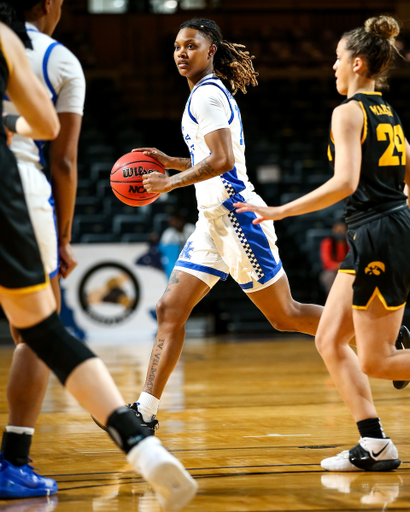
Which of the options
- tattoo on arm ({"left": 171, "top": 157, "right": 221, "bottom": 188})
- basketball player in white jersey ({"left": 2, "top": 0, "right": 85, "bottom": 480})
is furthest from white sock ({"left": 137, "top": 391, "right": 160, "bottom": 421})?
tattoo on arm ({"left": 171, "top": 157, "right": 221, "bottom": 188})

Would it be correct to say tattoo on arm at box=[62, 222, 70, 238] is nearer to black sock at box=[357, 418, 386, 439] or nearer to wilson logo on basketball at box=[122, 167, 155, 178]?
wilson logo on basketball at box=[122, 167, 155, 178]

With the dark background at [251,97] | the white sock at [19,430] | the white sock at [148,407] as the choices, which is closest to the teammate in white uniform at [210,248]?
the white sock at [148,407]

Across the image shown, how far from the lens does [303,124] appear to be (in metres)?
15.6

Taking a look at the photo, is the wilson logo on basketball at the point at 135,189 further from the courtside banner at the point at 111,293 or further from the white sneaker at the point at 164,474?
the courtside banner at the point at 111,293

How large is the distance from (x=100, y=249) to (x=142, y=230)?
5.81ft

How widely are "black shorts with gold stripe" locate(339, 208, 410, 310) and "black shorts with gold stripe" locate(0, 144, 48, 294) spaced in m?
1.22

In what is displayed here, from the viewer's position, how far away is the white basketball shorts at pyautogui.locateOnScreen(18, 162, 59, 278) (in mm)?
2424

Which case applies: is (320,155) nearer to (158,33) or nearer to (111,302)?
(158,33)

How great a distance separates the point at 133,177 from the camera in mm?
3672

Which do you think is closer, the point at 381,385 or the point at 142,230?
the point at 381,385

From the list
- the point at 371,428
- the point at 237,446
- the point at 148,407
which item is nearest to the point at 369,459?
the point at 371,428

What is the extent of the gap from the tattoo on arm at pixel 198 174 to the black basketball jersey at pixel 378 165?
0.70 metres

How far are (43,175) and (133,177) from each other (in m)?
1.17

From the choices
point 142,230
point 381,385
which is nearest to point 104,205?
point 142,230
